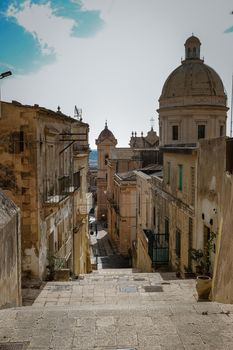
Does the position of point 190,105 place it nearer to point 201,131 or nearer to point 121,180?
point 201,131

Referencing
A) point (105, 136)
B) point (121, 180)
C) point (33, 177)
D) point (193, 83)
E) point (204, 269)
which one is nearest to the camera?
point (204, 269)

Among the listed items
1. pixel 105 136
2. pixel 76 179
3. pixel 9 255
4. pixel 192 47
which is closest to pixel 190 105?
pixel 192 47

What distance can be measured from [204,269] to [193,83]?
2384cm

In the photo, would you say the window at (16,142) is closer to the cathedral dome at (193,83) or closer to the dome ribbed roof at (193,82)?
the cathedral dome at (193,83)

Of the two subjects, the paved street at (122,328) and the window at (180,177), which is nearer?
the paved street at (122,328)

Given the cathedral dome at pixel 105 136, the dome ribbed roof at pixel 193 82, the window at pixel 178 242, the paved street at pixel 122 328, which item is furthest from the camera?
the cathedral dome at pixel 105 136

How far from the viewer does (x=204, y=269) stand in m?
12.8

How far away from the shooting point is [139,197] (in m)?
28.9

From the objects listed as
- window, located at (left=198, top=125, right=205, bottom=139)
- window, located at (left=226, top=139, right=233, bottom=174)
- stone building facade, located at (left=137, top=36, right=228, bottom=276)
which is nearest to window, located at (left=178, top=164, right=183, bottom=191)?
stone building facade, located at (left=137, top=36, right=228, bottom=276)

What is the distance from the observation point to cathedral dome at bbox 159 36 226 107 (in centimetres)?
3284

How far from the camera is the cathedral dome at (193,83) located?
108 feet

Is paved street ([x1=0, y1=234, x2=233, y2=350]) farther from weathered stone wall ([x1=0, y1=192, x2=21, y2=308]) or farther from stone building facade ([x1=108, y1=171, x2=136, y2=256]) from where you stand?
stone building facade ([x1=108, y1=171, x2=136, y2=256])

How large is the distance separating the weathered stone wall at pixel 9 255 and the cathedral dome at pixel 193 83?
2629 cm

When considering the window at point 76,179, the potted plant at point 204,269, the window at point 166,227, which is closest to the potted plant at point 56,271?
the potted plant at point 204,269
